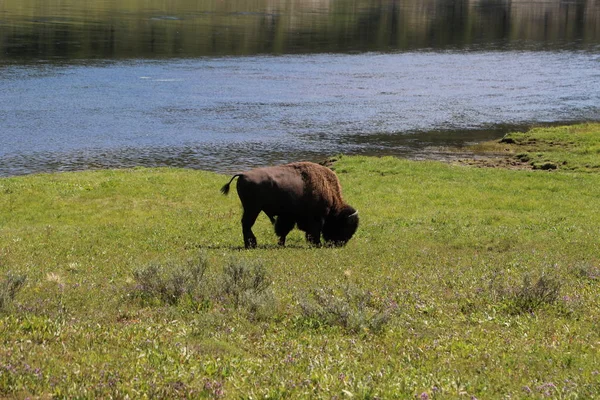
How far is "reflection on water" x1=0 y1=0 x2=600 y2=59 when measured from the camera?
8788 cm

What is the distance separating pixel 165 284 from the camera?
39.4 feet

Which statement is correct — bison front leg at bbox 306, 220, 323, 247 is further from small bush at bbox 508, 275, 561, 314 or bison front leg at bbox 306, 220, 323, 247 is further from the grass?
the grass

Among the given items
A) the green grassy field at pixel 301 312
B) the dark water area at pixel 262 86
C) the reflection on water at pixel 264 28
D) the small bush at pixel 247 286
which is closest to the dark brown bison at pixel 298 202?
the green grassy field at pixel 301 312

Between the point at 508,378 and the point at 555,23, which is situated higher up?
the point at 555,23

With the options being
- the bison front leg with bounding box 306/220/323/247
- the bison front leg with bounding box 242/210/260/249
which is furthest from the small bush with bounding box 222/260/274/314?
the bison front leg with bounding box 306/220/323/247

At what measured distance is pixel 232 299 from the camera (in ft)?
38.4

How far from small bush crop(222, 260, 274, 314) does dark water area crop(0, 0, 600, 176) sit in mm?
28319

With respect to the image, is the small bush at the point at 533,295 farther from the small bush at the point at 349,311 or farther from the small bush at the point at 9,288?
the small bush at the point at 9,288

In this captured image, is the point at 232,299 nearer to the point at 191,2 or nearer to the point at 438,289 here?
the point at 438,289

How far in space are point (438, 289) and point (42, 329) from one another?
21.7ft

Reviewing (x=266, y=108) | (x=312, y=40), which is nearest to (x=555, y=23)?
(x=312, y=40)

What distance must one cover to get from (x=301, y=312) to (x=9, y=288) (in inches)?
163

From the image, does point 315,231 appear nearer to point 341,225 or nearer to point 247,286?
point 341,225

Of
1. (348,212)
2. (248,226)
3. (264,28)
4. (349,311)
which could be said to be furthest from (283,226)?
(264,28)
